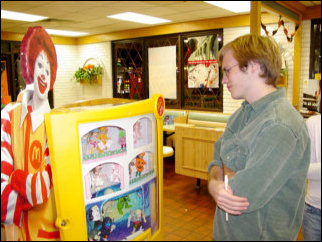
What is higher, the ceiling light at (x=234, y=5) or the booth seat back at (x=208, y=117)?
the ceiling light at (x=234, y=5)

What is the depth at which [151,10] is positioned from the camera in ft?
18.6

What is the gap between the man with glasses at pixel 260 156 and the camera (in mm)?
1134

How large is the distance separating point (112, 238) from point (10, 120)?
2.76ft

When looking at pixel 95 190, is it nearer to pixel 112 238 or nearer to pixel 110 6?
pixel 112 238

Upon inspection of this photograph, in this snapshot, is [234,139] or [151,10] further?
[151,10]

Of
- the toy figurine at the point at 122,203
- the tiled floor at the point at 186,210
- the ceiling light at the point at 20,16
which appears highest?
the ceiling light at the point at 20,16

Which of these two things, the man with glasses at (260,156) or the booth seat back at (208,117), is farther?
the booth seat back at (208,117)

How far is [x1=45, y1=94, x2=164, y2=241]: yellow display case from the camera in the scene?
137cm

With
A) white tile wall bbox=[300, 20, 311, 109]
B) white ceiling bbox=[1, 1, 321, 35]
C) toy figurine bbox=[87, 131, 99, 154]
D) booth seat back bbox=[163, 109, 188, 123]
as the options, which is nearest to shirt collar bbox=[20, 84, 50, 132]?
toy figurine bbox=[87, 131, 99, 154]

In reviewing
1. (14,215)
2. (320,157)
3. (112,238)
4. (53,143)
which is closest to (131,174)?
(112,238)

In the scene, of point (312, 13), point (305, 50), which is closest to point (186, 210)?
point (305, 50)

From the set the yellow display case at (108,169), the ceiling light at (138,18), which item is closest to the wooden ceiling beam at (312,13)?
the ceiling light at (138,18)

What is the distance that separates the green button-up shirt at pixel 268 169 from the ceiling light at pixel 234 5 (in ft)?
13.9

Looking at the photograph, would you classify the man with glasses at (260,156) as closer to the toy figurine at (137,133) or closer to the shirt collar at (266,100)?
the shirt collar at (266,100)
